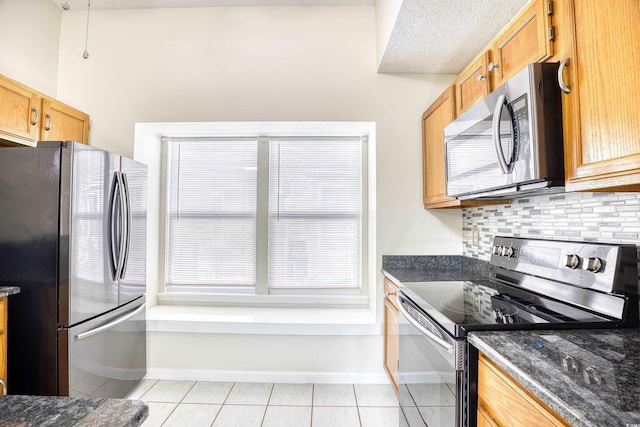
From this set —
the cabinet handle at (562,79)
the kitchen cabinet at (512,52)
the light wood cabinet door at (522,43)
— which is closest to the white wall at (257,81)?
the kitchen cabinet at (512,52)

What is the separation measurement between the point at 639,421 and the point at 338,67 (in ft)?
8.31

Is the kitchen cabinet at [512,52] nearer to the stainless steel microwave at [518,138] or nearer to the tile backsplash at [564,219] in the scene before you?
the stainless steel microwave at [518,138]

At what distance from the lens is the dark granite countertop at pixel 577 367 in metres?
0.58

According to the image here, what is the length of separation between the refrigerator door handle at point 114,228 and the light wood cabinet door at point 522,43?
2.28 m

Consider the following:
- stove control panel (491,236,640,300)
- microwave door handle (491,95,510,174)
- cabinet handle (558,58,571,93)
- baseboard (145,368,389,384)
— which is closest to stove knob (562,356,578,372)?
stove control panel (491,236,640,300)

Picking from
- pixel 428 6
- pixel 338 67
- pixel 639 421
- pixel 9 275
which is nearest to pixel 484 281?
pixel 639 421

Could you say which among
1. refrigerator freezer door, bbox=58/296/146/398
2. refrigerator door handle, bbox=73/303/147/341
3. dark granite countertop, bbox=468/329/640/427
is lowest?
refrigerator freezer door, bbox=58/296/146/398

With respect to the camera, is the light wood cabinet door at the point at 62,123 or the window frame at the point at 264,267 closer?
the light wood cabinet door at the point at 62,123

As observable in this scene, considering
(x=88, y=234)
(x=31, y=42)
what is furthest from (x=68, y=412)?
(x=31, y=42)

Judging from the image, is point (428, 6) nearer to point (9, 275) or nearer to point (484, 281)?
point (484, 281)

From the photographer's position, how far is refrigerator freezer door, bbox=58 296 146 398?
173 cm

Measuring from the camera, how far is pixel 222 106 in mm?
2541

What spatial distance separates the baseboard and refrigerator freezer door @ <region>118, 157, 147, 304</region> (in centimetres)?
71

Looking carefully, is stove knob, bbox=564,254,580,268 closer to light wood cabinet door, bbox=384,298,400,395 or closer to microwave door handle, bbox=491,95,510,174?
microwave door handle, bbox=491,95,510,174
